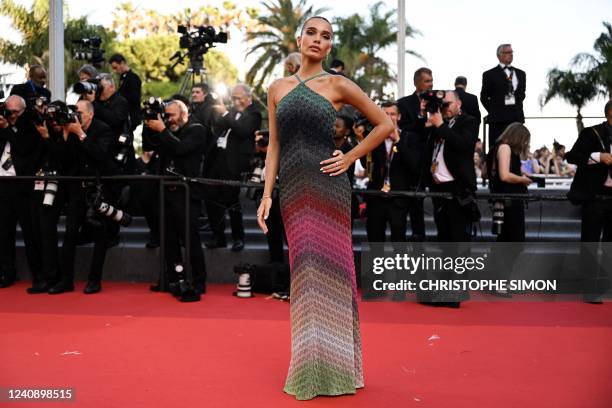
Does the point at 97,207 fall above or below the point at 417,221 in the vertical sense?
above

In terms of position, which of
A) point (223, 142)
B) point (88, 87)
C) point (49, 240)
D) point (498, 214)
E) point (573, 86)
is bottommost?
point (49, 240)

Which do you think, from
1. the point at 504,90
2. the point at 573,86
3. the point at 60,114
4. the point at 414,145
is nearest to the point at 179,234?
the point at 60,114

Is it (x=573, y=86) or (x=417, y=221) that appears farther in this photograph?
(x=573, y=86)

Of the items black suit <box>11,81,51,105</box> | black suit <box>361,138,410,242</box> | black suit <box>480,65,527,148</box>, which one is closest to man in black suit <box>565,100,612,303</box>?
black suit <box>361,138,410,242</box>

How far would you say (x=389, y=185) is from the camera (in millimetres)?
7141

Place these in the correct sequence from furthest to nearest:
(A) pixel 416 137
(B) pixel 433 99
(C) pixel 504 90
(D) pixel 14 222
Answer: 1. (C) pixel 504 90
2. (D) pixel 14 222
3. (A) pixel 416 137
4. (B) pixel 433 99

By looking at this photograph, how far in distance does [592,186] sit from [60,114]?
4830mm

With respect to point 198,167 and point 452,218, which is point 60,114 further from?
point 452,218

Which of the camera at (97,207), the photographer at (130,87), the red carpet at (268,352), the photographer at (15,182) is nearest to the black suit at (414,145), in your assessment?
the red carpet at (268,352)

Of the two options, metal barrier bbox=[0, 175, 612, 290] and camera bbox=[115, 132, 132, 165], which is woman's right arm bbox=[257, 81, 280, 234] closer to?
metal barrier bbox=[0, 175, 612, 290]

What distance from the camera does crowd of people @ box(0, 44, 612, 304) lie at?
7000 millimetres

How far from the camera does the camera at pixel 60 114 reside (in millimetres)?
7137

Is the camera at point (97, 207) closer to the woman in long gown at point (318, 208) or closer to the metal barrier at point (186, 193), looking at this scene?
the metal barrier at point (186, 193)

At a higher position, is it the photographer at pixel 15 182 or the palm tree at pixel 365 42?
the palm tree at pixel 365 42
